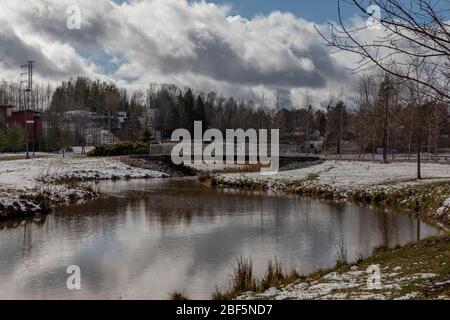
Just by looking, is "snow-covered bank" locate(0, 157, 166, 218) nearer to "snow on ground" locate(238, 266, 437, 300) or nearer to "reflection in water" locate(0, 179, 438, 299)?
"reflection in water" locate(0, 179, 438, 299)

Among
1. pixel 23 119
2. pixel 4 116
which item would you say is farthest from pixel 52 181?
pixel 4 116

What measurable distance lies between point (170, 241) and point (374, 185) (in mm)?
15918

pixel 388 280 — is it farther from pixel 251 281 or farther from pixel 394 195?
pixel 394 195

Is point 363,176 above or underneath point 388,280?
above

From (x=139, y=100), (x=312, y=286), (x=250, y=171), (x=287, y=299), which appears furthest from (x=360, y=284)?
(x=139, y=100)

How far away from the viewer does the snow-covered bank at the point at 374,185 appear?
21422 mm

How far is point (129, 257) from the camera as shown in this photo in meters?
12.6

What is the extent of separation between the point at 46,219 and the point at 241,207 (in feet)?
28.4

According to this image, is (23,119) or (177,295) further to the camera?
(23,119)

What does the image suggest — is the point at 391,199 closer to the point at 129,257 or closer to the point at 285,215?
the point at 285,215

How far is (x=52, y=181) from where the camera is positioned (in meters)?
30.9

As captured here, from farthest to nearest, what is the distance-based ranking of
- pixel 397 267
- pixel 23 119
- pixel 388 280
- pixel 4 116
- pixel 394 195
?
pixel 4 116
pixel 23 119
pixel 394 195
pixel 397 267
pixel 388 280
